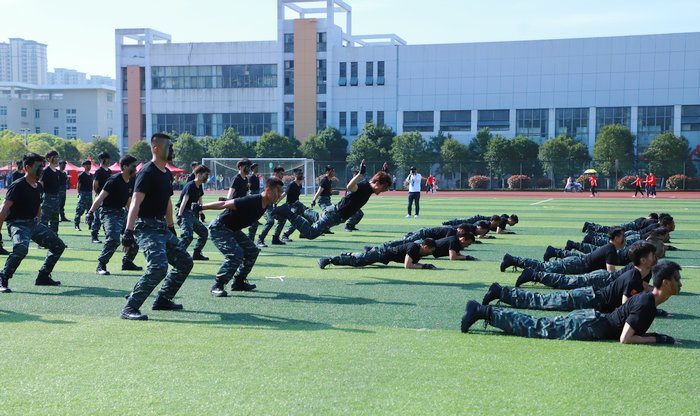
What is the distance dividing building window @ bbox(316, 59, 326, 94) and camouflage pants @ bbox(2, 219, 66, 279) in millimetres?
74302

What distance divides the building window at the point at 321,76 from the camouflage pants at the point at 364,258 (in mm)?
72543

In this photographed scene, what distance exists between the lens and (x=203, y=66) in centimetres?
8625

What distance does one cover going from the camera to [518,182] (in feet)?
205

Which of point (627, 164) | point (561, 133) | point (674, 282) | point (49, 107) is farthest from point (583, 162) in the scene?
point (49, 107)

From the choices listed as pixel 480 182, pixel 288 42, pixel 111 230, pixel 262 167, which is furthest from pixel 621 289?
pixel 288 42

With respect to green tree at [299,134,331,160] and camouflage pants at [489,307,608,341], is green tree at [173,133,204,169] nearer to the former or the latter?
green tree at [299,134,331,160]

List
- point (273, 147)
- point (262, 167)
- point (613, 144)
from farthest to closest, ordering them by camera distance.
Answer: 1. point (273, 147)
2. point (613, 144)
3. point (262, 167)

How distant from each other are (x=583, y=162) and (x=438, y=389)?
63.3 meters

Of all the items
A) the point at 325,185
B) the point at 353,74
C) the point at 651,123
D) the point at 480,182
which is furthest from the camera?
the point at 353,74

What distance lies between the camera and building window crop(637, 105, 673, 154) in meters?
73.3

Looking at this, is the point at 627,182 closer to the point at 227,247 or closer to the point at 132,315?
the point at 227,247

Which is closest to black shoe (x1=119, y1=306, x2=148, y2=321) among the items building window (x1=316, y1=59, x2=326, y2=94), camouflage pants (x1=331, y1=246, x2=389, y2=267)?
camouflage pants (x1=331, y1=246, x2=389, y2=267)

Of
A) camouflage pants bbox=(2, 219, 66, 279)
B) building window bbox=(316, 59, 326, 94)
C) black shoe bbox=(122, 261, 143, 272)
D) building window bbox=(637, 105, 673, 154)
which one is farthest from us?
building window bbox=(316, 59, 326, 94)

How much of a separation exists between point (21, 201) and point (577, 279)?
8124mm
